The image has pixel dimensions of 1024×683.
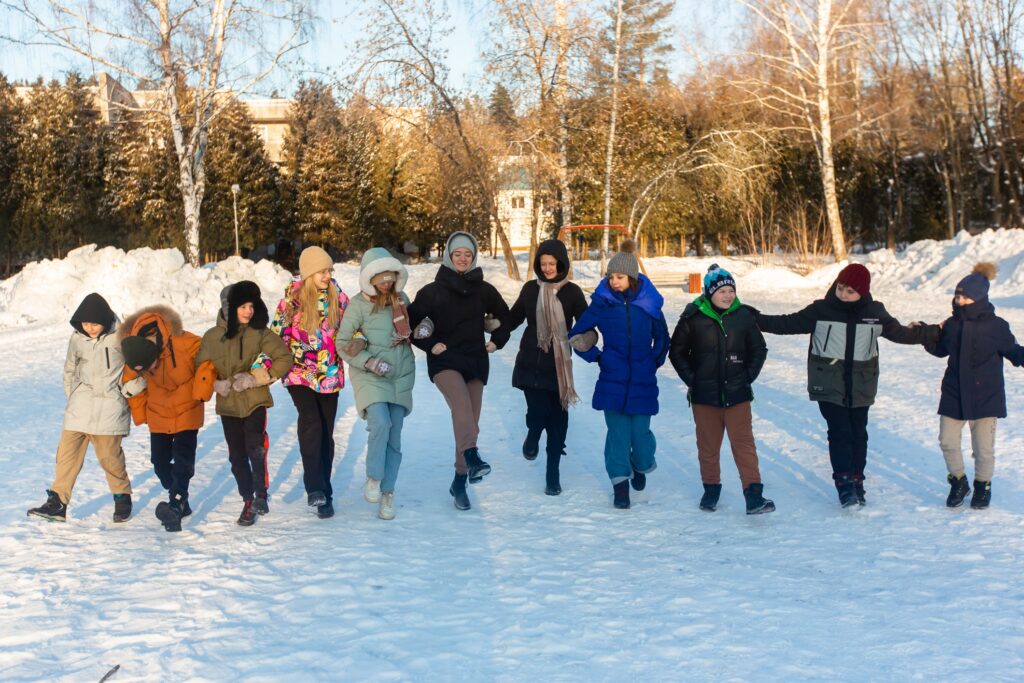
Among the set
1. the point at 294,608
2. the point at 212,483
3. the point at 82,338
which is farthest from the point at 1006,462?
the point at 82,338

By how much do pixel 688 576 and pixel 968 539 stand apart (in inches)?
67.3

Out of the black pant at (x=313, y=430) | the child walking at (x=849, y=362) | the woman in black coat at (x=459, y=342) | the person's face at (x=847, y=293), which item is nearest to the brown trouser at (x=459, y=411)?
the woman in black coat at (x=459, y=342)

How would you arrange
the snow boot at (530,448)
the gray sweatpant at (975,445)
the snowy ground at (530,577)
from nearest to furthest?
the snowy ground at (530,577) → the gray sweatpant at (975,445) → the snow boot at (530,448)

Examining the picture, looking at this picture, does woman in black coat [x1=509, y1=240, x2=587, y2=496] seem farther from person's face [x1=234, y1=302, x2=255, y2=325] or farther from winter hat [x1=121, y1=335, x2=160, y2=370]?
winter hat [x1=121, y1=335, x2=160, y2=370]

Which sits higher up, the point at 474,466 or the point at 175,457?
the point at 175,457

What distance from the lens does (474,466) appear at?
6.27m

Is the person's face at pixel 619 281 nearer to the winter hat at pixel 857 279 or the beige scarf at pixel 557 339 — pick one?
the beige scarf at pixel 557 339

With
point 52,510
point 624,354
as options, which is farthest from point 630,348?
point 52,510

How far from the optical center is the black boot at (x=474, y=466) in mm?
6270

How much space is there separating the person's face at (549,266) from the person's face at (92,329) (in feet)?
9.63

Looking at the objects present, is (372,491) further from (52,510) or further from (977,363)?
(977,363)

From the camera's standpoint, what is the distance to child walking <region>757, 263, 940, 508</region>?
5.95 meters

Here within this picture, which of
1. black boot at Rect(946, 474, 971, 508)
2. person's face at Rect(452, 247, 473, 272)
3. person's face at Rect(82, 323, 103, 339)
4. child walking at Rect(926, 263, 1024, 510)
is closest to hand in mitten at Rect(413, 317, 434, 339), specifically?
person's face at Rect(452, 247, 473, 272)

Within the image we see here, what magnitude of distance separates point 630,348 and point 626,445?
649 mm
